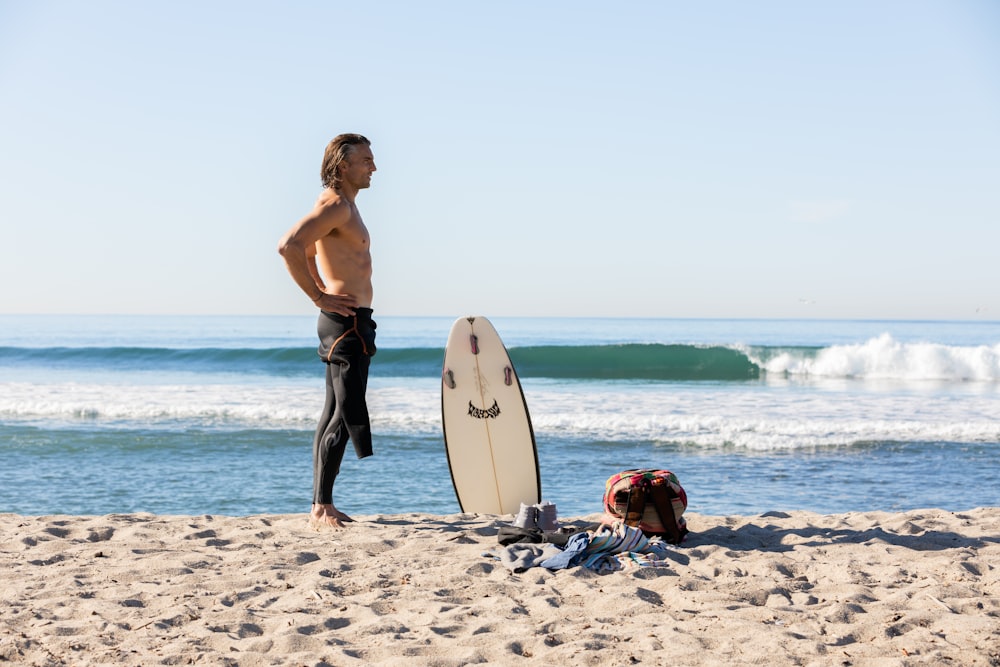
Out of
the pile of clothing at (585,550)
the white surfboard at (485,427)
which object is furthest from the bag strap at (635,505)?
the white surfboard at (485,427)

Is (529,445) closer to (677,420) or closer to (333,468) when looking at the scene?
(333,468)

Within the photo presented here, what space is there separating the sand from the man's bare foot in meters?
0.08

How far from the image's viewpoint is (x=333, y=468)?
451 centimetres

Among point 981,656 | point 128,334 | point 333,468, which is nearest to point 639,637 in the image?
point 981,656

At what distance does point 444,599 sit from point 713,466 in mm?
4819

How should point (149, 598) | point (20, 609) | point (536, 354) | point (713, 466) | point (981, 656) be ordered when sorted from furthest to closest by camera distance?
point (536, 354)
point (713, 466)
point (149, 598)
point (20, 609)
point (981, 656)

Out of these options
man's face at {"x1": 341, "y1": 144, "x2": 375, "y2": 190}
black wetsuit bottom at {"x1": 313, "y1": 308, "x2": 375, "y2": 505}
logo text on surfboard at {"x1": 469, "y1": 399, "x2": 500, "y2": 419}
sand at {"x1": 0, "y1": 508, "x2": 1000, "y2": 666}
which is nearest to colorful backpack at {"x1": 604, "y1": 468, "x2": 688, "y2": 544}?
sand at {"x1": 0, "y1": 508, "x2": 1000, "y2": 666}

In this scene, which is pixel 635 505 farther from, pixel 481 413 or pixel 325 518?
pixel 325 518

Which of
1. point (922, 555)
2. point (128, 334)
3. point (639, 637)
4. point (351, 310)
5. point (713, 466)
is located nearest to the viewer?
point (639, 637)

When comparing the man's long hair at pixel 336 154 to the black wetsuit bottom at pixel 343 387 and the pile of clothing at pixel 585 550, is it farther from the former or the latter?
the pile of clothing at pixel 585 550

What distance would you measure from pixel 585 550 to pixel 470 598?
2.30 ft

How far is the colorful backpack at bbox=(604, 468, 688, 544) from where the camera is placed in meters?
4.19

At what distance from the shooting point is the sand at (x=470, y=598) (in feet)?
8.82

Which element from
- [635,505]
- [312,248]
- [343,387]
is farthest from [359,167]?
[635,505]
